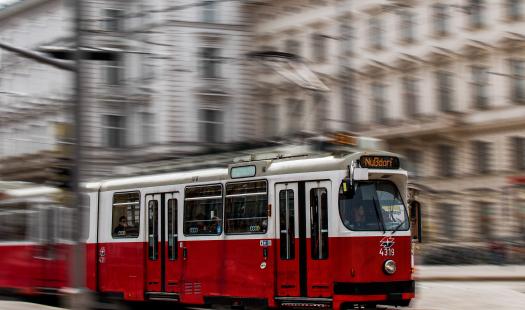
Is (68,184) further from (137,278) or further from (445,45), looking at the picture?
(445,45)

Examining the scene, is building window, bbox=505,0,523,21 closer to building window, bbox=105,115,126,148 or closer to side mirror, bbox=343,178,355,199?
building window, bbox=105,115,126,148

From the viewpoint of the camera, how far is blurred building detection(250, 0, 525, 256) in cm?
3900

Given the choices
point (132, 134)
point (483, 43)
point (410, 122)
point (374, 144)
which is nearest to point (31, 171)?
point (132, 134)

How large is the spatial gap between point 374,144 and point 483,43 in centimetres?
2625

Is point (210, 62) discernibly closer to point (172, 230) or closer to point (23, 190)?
point (23, 190)

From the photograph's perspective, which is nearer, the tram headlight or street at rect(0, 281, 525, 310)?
the tram headlight

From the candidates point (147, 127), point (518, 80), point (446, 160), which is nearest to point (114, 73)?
point (147, 127)

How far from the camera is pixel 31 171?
1604 inches

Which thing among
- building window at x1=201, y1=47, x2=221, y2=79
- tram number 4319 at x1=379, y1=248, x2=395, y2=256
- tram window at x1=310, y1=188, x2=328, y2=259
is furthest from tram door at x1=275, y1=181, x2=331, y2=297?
building window at x1=201, y1=47, x2=221, y2=79

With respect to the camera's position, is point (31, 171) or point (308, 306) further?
point (31, 171)

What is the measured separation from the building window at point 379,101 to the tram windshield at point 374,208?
29.1 metres

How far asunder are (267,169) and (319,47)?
27029 millimetres

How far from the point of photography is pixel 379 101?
43344 millimetres

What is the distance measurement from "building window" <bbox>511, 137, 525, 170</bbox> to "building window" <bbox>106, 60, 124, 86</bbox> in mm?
17423
